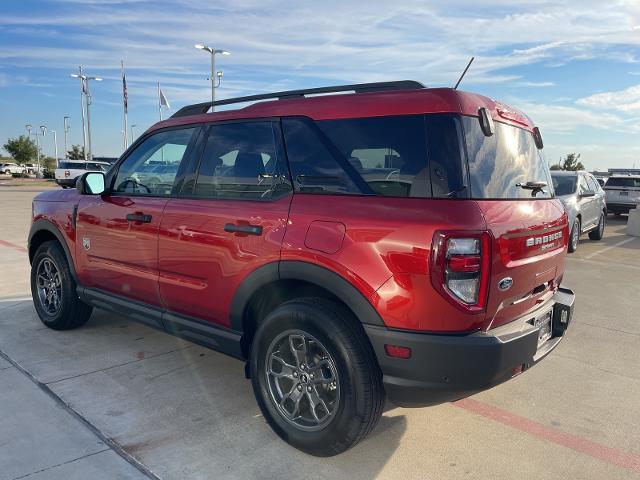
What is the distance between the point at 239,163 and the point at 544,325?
2.02m

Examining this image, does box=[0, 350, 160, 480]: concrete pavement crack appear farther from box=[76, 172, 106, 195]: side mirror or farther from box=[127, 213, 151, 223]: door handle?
box=[76, 172, 106, 195]: side mirror

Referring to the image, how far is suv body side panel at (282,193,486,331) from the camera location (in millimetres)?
2340

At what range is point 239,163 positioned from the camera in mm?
3242

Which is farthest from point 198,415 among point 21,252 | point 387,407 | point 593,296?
point 21,252

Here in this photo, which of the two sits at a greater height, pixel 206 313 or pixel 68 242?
pixel 68 242

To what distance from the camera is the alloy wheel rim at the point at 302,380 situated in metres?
2.74

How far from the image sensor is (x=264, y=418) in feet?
10.3

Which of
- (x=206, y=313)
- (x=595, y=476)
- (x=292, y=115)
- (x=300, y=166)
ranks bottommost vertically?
(x=595, y=476)

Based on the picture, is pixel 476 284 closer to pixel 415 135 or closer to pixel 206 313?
pixel 415 135

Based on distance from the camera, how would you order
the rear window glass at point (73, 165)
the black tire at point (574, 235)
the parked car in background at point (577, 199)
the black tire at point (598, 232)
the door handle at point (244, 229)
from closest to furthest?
1. the door handle at point (244, 229)
2. the parked car in background at point (577, 199)
3. the black tire at point (574, 235)
4. the black tire at point (598, 232)
5. the rear window glass at point (73, 165)

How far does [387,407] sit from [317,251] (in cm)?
131

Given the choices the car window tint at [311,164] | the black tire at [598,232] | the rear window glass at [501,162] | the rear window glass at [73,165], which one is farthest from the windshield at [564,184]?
the rear window glass at [73,165]

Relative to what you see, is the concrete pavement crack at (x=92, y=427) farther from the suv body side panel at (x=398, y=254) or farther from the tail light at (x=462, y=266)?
the tail light at (x=462, y=266)

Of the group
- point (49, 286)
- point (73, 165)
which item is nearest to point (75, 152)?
point (73, 165)
